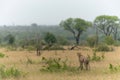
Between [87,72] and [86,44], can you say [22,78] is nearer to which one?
[87,72]

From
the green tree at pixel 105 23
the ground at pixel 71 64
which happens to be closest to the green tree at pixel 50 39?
the ground at pixel 71 64

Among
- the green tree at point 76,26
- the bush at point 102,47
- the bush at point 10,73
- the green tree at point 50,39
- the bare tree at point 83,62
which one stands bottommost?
the bush at point 10,73

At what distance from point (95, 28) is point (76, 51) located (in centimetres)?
79

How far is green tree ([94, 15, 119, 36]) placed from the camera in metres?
7.86

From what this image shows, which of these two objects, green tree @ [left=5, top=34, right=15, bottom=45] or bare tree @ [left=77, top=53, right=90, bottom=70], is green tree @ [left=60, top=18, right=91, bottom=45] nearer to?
bare tree @ [left=77, top=53, right=90, bottom=70]

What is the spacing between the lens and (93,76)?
6711mm

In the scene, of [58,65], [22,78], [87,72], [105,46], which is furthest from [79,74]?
[105,46]

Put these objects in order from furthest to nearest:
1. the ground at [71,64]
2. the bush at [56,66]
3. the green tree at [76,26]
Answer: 1. the green tree at [76,26]
2. the bush at [56,66]
3. the ground at [71,64]

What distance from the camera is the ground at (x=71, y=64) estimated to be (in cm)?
658

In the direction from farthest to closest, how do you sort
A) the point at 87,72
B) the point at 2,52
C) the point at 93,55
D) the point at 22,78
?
the point at 2,52, the point at 93,55, the point at 87,72, the point at 22,78

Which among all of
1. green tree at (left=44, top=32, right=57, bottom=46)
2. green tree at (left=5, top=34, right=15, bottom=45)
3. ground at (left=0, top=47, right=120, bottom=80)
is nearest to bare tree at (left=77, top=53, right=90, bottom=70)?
ground at (left=0, top=47, right=120, bottom=80)

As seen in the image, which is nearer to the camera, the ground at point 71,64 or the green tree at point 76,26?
the ground at point 71,64

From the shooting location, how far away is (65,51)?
7961mm

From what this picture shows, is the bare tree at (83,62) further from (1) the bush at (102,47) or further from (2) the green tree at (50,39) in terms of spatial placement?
(1) the bush at (102,47)
